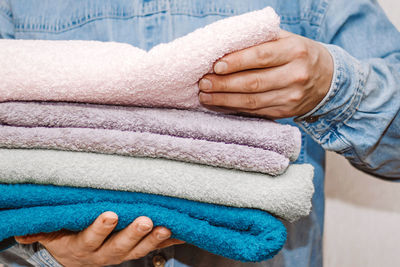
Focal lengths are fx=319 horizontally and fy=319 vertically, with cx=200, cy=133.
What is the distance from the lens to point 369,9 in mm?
496

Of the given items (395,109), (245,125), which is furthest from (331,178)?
(245,125)

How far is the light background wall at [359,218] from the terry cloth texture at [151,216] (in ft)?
1.48

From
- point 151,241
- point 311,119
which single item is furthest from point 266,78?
point 151,241

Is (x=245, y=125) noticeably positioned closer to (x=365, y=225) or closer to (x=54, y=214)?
(x=54, y=214)

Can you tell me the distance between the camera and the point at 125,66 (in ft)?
1.07

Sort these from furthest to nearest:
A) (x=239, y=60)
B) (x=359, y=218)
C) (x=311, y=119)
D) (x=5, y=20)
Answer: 1. (x=359, y=218)
2. (x=5, y=20)
3. (x=311, y=119)
4. (x=239, y=60)

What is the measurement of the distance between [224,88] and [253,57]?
4 cm

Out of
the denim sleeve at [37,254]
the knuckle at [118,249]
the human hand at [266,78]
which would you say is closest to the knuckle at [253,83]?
the human hand at [266,78]

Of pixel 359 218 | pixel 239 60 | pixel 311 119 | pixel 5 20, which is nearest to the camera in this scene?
pixel 239 60

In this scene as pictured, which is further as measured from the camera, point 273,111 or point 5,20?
point 5,20

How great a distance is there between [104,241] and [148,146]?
0.15 metres

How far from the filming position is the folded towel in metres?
0.33

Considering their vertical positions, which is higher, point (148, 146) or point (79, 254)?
point (148, 146)

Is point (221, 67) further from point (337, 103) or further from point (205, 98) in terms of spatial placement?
point (337, 103)
